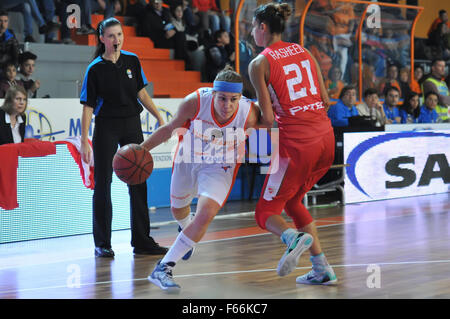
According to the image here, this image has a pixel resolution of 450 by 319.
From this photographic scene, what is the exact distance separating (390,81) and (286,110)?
9.40 metres

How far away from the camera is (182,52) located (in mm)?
13594

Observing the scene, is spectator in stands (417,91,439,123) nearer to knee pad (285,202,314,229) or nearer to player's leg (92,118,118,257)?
player's leg (92,118,118,257)

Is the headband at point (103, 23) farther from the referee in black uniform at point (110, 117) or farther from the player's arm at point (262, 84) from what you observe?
the player's arm at point (262, 84)

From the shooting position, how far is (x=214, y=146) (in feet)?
16.6

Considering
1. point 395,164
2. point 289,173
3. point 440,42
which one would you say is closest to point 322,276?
point 289,173

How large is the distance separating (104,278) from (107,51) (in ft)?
6.96

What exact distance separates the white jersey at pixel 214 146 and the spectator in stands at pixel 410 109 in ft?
29.0

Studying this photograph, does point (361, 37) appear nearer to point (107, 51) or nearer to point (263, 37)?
point (107, 51)

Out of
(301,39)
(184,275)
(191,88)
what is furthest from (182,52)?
(184,275)

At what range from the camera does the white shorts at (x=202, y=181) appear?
4945mm

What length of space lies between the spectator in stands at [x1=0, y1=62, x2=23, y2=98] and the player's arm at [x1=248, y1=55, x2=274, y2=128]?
5676mm

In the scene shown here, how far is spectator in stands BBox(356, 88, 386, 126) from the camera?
12109 millimetres

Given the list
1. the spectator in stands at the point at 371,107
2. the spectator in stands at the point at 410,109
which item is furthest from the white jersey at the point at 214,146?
the spectator in stands at the point at 410,109

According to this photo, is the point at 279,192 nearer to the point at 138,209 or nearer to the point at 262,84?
the point at 262,84
